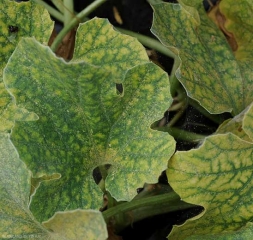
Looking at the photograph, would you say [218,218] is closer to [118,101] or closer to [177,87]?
[118,101]

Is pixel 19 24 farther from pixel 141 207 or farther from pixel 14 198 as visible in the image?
pixel 141 207

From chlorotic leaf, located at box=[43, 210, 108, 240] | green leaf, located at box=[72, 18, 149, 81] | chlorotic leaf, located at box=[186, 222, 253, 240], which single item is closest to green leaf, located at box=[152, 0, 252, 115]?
green leaf, located at box=[72, 18, 149, 81]

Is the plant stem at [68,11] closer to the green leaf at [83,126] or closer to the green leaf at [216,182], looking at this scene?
the green leaf at [83,126]

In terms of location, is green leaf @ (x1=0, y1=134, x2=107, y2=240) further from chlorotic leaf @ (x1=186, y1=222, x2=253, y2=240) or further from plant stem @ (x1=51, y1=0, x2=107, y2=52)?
plant stem @ (x1=51, y1=0, x2=107, y2=52)

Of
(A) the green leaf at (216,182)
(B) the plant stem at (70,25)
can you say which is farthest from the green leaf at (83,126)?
(B) the plant stem at (70,25)

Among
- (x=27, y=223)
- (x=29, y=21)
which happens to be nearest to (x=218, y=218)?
(x=27, y=223)

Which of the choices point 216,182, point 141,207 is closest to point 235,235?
point 216,182

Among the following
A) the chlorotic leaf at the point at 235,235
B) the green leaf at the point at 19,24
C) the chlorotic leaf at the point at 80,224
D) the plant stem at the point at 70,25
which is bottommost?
the chlorotic leaf at the point at 235,235
